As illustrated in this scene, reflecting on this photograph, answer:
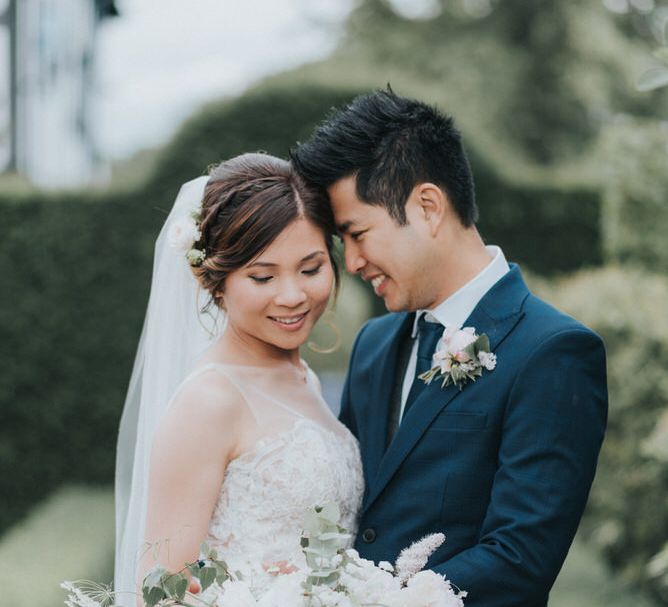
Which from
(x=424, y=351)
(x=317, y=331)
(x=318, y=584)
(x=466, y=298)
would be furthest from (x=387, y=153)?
(x=317, y=331)

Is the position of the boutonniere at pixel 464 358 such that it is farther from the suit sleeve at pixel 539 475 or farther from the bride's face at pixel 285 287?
the bride's face at pixel 285 287

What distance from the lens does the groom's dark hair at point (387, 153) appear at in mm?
3036

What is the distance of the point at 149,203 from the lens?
8344mm

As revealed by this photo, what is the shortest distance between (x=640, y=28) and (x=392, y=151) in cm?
1998

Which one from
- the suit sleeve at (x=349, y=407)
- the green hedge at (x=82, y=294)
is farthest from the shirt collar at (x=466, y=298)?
the green hedge at (x=82, y=294)

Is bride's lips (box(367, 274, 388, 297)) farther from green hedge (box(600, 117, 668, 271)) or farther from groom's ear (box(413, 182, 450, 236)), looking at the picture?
green hedge (box(600, 117, 668, 271))

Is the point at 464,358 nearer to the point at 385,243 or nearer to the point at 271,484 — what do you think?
the point at 385,243

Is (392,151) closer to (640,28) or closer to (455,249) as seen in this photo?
(455,249)

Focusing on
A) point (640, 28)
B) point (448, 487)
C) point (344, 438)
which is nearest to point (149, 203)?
point (344, 438)

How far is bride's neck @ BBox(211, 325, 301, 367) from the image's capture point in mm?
3107

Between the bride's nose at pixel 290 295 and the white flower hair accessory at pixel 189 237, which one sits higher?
the white flower hair accessory at pixel 189 237

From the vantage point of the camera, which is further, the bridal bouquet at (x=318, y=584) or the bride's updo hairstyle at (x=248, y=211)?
the bride's updo hairstyle at (x=248, y=211)

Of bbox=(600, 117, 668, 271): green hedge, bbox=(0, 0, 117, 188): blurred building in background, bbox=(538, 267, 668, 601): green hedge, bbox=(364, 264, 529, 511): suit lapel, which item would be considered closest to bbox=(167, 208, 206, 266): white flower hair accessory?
bbox=(364, 264, 529, 511): suit lapel

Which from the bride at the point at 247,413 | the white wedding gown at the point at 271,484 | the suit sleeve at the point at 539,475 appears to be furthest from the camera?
the white wedding gown at the point at 271,484
